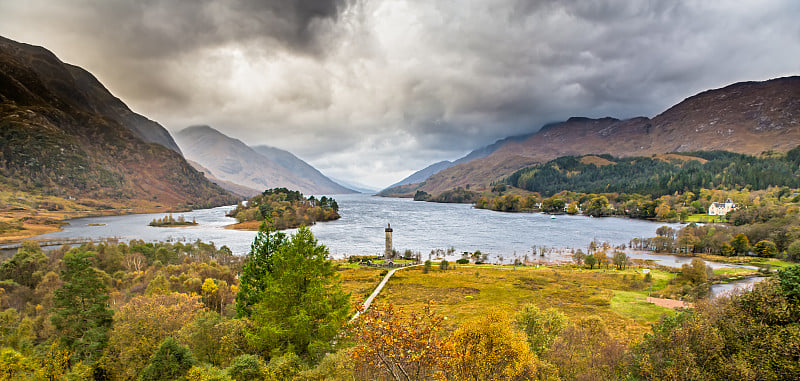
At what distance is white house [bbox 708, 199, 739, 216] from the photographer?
146613mm

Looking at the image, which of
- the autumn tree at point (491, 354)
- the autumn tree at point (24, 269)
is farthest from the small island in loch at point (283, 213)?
the autumn tree at point (491, 354)

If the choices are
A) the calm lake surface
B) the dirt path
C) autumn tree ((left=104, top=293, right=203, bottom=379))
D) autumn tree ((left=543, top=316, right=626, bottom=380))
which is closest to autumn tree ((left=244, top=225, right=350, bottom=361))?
autumn tree ((left=104, top=293, right=203, bottom=379))

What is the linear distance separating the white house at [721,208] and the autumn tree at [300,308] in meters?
191

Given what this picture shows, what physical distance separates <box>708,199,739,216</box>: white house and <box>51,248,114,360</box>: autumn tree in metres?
204

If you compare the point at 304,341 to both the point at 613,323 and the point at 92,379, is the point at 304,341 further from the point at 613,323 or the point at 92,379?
the point at 613,323

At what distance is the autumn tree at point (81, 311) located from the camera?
1013 inches

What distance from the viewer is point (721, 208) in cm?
14800

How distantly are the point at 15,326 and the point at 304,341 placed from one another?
35121 millimetres

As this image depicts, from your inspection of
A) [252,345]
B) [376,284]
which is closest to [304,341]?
[252,345]

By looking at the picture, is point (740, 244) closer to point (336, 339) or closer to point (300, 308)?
point (336, 339)

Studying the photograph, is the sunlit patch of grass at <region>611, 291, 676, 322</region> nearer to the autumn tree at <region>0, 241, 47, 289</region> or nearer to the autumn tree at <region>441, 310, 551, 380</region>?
the autumn tree at <region>441, 310, 551, 380</region>

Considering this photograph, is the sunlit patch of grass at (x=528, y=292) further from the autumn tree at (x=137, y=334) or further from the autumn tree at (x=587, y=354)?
the autumn tree at (x=137, y=334)

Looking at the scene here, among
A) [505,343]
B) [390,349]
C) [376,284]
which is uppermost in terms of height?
[390,349]

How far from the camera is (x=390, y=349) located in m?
12.5
